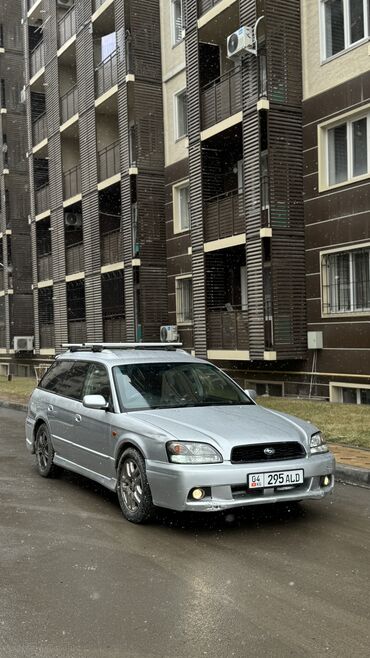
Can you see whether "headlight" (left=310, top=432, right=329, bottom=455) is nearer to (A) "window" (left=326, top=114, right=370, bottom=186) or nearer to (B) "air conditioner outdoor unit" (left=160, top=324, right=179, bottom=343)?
(A) "window" (left=326, top=114, right=370, bottom=186)

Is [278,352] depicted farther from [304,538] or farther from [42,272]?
[42,272]

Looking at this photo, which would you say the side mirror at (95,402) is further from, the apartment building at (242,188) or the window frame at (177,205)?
the window frame at (177,205)

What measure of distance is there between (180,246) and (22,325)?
1507 centimetres

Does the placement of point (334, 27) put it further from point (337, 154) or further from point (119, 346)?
point (119, 346)

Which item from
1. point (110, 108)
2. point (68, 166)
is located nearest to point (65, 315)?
point (68, 166)

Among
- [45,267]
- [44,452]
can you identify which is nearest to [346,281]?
[44,452]

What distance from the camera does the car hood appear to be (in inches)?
215

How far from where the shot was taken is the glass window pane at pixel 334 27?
14039 millimetres

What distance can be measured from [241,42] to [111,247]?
922cm

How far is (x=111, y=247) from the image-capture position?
22.3 metres

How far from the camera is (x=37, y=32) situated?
30.5 m

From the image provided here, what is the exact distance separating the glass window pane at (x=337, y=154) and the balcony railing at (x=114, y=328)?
9.57m

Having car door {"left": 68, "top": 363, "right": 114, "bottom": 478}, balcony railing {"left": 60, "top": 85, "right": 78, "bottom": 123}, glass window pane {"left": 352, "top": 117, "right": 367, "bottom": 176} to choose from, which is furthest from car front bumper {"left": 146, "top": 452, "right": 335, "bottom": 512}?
balcony railing {"left": 60, "top": 85, "right": 78, "bottom": 123}

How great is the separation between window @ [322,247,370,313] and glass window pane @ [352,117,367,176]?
1595mm
